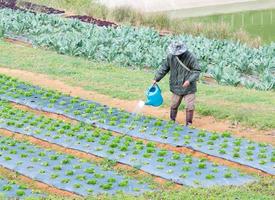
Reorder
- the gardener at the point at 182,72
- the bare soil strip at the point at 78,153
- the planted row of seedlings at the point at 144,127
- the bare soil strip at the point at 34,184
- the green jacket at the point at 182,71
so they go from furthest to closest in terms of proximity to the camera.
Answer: the green jacket at the point at 182,71 → the gardener at the point at 182,72 → the planted row of seedlings at the point at 144,127 → the bare soil strip at the point at 78,153 → the bare soil strip at the point at 34,184

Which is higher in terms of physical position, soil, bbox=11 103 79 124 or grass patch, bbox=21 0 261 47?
grass patch, bbox=21 0 261 47

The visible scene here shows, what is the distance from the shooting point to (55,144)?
11883mm

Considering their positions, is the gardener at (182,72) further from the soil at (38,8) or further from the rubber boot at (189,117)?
the soil at (38,8)

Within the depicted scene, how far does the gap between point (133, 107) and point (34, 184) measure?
4.13 m

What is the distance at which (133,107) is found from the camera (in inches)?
550

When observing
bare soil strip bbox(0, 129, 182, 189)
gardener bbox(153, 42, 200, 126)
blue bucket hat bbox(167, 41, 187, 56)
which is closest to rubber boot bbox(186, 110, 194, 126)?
gardener bbox(153, 42, 200, 126)

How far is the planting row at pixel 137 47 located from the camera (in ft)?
59.7

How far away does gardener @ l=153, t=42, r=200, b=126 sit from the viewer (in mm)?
12055

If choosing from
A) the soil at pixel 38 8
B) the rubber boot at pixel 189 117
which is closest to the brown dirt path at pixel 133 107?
the rubber boot at pixel 189 117

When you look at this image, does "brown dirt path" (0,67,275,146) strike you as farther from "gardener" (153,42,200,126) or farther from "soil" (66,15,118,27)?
"soil" (66,15,118,27)

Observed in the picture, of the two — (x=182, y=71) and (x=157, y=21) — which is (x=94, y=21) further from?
(x=182, y=71)

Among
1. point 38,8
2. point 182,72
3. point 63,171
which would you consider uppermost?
point 38,8

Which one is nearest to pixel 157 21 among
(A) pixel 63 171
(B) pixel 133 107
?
(B) pixel 133 107

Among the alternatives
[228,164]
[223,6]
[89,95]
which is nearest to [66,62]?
[89,95]
